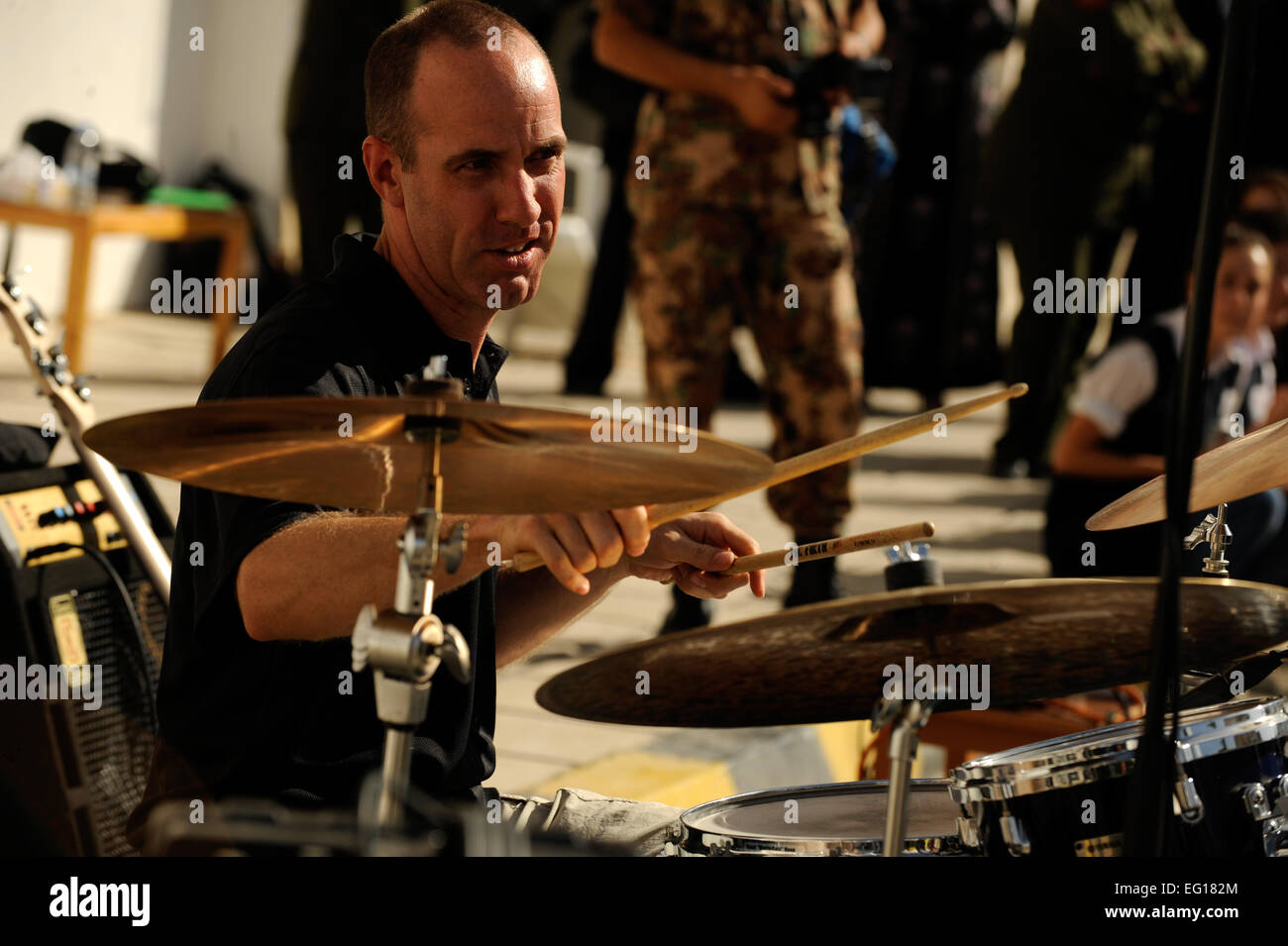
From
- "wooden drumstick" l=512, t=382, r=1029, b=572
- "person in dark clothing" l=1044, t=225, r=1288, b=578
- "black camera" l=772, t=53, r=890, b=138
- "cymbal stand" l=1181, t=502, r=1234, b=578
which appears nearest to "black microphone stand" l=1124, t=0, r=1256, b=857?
"wooden drumstick" l=512, t=382, r=1029, b=572

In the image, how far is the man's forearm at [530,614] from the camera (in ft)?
7.47

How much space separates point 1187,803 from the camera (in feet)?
6.10

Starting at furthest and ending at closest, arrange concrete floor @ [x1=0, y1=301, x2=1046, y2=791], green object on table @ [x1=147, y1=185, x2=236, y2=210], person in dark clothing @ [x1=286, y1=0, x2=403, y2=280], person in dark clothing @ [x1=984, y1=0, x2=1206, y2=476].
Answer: green object on table @ [x1=147, y1=185, x2=236, y2=210]
person in dark clothing @ [x1=984, y1=0, x2=1206, y2=476]
person in dark clothing @ [x1=286, y1=0, x2=403, y2=280]
concrete floor @ [x1=0, y1=301, x2=1046, y2=791]

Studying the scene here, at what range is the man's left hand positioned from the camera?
199 centimetres

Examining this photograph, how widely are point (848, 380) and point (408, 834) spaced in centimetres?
317

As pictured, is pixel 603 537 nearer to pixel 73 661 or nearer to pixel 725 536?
pixel 725 536

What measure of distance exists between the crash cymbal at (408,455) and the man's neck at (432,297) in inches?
21.3

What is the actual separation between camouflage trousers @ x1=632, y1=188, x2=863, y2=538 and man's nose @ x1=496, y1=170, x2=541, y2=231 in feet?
6.98

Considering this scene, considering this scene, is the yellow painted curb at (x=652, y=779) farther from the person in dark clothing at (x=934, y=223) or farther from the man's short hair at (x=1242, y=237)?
the person in dark clothing at (x=934, y=223)

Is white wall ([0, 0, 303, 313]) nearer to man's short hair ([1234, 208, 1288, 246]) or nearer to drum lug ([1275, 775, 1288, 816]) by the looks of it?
man's short hair ([1234, 208, 1288, 246])

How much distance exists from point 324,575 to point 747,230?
2.70 meters

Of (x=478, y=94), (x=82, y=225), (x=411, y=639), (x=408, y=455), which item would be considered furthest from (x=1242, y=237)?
(x=82, y=225)

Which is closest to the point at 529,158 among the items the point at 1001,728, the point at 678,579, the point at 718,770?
the point at 678,579
